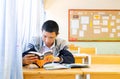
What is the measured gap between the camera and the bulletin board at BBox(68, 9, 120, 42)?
6277 millimetres

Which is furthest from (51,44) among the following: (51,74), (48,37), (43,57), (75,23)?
(75,23)

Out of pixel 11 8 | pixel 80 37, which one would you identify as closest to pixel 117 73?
pixel 11 8

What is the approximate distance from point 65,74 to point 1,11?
2.45ft

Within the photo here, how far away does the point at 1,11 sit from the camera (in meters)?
1.58

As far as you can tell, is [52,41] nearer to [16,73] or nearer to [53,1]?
[16,73]

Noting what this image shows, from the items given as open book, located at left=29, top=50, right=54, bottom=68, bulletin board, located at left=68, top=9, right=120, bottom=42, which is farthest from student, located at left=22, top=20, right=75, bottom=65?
bulletin board, located at left=68, top=9, right=120, bottom=42

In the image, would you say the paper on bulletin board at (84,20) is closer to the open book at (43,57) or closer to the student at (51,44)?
the student at (51,44)

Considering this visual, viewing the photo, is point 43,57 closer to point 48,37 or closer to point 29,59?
point 29,59

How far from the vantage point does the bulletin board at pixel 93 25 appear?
20.6ft

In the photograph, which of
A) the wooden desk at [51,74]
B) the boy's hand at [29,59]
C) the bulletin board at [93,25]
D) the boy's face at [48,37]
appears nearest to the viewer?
the wooden desk at [51,74]

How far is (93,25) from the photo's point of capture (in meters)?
6.30

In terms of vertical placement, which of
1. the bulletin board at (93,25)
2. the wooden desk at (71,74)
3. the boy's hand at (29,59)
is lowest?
the wooden desk at (71,74)

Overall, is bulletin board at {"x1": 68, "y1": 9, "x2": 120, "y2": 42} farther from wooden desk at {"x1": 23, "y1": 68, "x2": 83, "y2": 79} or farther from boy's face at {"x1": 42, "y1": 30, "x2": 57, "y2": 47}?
wooden desk at {"x1": 23, "y1": 68, "x2": 83, "y2": 79}

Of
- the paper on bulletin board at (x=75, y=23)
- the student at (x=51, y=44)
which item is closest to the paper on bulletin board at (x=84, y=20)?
the paper on bulletin board at (x=75, y=23)
